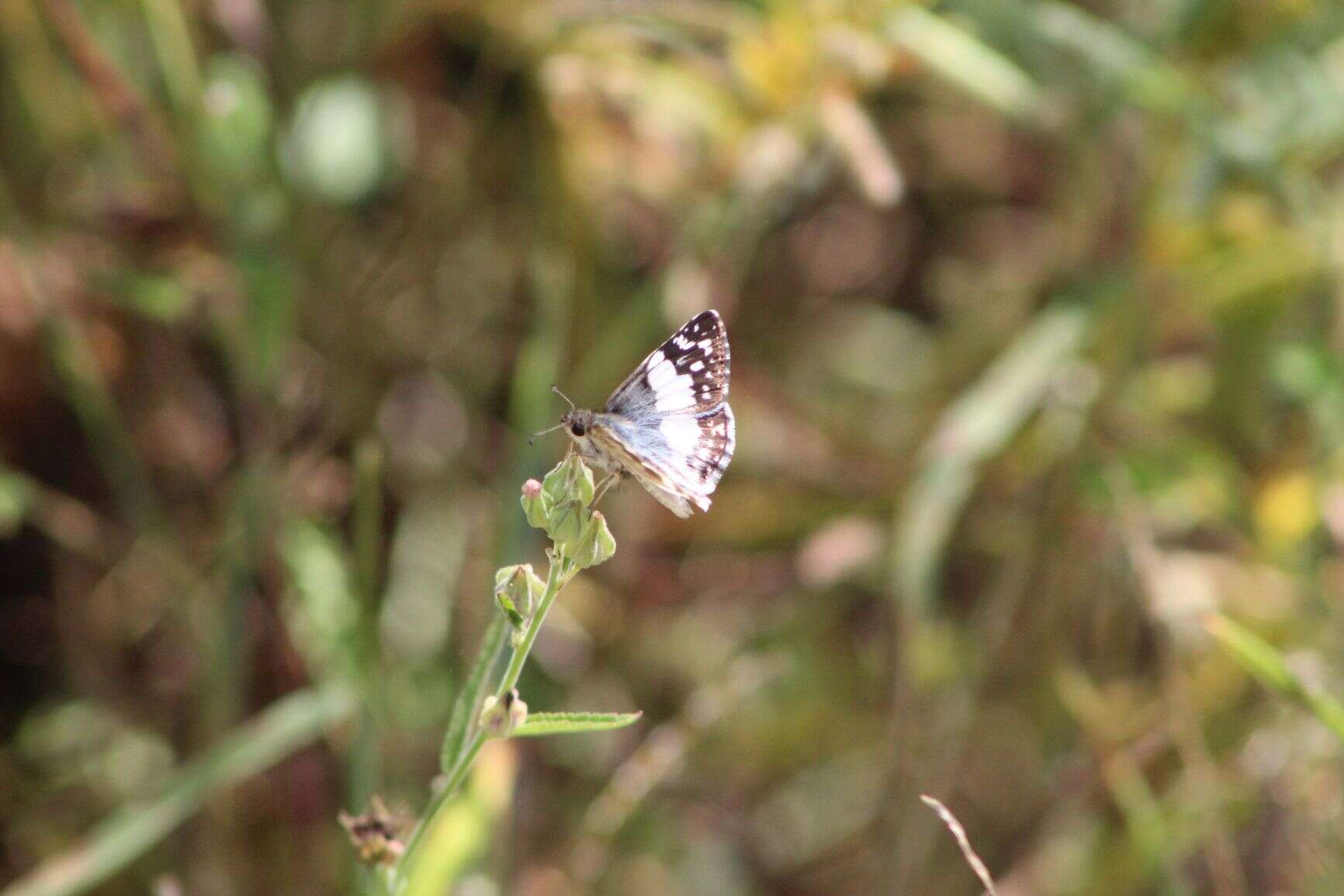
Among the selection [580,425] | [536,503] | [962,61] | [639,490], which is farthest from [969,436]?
[536,503]

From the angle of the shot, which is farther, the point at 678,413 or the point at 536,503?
the point at 678,413

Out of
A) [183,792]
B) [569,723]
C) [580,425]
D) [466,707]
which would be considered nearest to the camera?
Answer: [569,723]

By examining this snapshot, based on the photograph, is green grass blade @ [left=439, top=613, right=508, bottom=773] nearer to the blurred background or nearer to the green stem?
the green stem

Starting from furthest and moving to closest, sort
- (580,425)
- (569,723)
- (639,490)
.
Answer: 1. (639,490)
2. (580,425)
3. (569,723)

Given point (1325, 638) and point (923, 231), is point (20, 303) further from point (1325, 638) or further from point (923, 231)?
point (1325, 638)

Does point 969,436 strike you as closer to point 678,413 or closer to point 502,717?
point 678,413

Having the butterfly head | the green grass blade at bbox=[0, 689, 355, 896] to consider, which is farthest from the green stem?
the green grass blade at bbox=[0, 689, 355, 896]

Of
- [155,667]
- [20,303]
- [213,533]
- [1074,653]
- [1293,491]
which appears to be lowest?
[1074,653]

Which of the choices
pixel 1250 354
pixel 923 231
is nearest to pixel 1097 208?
pixel 1250 354
